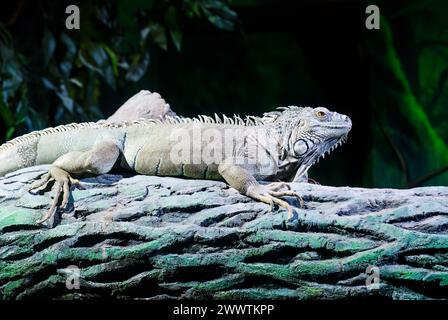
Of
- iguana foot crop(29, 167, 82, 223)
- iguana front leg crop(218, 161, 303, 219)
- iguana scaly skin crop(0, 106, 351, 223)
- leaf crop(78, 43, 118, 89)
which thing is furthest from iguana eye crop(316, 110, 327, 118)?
leaf crop(78, 43, 118, 89)

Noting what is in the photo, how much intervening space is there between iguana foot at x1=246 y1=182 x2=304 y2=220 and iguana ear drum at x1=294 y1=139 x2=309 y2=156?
0.47 m

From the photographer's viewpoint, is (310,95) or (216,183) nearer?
(216,183)

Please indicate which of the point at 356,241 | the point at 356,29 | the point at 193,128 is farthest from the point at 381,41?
the point at 356,241

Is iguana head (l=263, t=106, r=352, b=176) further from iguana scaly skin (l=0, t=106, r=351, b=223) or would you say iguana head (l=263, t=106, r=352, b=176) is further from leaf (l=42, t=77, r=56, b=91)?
leaf (l=42, t=77, r=56, b=91)

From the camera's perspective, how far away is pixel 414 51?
7520mm

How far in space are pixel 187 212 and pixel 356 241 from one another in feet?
3.29

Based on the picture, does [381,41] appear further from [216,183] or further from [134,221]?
[134,221]

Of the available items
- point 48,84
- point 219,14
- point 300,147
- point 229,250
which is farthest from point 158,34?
point 229,250

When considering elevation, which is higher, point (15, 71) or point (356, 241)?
point (15, 71)

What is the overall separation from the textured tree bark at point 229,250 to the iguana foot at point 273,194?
0.05 metres

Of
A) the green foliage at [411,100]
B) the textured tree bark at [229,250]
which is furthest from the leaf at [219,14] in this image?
the textured tree bark at [229,250]

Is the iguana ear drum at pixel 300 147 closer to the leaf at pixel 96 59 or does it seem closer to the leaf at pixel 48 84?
the leaf at pixel 96 59

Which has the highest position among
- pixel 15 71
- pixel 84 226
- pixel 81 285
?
pixel 15 71

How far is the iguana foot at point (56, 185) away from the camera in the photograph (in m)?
3.48
